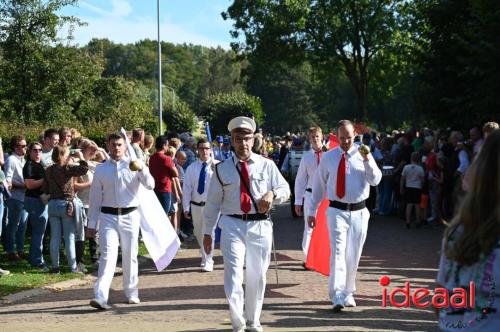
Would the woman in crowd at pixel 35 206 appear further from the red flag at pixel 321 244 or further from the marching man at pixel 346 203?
the marching man at pixel 346 203

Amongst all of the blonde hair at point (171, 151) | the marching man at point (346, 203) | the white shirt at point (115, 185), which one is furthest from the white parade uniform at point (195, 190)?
the marching man at point (346, 203)

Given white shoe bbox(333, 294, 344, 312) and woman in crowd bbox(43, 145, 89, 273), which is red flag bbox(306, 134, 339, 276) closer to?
white shoe bbox(333, 294, 344, 312)

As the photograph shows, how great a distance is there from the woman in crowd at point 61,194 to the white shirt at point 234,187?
407 centimetres

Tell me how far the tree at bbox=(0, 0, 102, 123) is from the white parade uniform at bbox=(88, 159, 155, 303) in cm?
2101

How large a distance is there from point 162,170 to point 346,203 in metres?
5.98

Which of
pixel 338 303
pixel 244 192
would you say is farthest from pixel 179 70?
pixel 244 192

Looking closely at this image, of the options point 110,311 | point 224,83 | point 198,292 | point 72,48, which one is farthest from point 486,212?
point 224,83

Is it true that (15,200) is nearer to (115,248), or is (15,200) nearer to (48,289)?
(48,289)

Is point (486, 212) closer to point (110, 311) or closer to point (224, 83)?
point (110, 311)

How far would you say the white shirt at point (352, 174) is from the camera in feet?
29.5

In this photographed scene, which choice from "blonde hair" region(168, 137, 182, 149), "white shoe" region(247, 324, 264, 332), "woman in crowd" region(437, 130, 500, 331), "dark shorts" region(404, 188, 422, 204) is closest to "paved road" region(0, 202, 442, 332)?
"white shoe" region(247, 324, 264, 332)

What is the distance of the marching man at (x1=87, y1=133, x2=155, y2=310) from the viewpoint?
9344 millimetres

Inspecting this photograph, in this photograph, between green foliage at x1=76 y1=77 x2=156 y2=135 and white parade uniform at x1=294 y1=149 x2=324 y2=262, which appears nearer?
white parade uniform at x1=294 y1=149 x2=324 y2=262

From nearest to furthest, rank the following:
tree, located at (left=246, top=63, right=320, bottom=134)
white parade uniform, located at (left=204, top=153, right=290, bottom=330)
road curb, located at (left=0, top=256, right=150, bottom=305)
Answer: white parade uniform, located at (left=204, top=153, right=290, bottom=330) → road curb, located at (left=0, top=256, right=150, bottom=305) → tree, located at (left=246, top=63, right=320, bottom=134)
